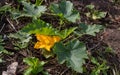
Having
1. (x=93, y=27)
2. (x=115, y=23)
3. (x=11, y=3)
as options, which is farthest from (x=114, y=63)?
(x=11, y=3)

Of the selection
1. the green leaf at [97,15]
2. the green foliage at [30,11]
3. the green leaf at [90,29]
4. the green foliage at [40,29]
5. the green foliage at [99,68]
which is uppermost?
the green foliage at [30,11]

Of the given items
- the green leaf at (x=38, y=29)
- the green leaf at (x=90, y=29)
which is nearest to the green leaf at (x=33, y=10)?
the green leaf at (x=38, y=29)

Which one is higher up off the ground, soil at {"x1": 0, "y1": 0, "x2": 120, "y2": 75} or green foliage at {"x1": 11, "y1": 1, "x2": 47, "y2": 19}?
green foliage at {"x1": 11, "y1": 1, "x2": 47, "y2": 19}

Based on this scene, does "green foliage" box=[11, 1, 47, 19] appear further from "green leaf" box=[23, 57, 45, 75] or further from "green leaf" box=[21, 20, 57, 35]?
"green leaf" box=[23, 57, 45, 75]

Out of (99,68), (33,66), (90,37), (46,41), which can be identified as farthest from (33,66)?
(90,37)

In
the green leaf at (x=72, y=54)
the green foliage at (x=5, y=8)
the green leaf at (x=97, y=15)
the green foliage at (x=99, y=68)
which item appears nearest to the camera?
the green leaf at (x=72, y=54)

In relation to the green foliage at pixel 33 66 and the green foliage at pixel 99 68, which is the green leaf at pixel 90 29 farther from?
the green foliage at pixel 33 66

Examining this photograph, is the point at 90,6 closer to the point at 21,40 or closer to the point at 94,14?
the point at 94,14

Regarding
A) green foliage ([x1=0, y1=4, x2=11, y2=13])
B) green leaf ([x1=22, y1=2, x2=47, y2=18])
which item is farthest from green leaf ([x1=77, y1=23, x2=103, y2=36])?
green foliage ([x1=0, y1=4, x2=11, y2=13])
